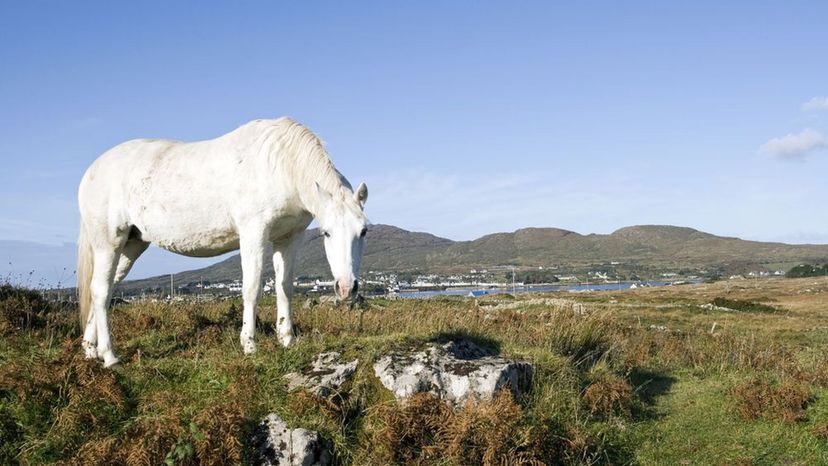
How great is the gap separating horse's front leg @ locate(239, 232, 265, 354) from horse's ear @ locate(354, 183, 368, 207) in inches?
53.7

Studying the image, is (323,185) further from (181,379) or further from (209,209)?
(181,379)

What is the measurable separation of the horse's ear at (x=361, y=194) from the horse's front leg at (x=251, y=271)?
136 cm

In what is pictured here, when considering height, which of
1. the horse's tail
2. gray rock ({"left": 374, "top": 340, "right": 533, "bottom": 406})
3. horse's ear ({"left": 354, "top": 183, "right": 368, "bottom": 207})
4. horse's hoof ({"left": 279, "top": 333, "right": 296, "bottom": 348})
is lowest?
gray rock ({"left": 374, "top": 340, "right": 533, "bottom": 406})

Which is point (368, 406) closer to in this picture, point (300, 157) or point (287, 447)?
point (287, 447)

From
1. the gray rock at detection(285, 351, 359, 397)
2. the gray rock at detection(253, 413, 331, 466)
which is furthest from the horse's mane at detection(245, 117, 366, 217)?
the gray rock at detection(253, 413, 331, 466)

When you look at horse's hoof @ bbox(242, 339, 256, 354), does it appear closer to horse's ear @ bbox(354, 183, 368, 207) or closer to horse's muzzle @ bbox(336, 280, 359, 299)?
horse's muzzle @ bbox(336, 280, 359, 299)

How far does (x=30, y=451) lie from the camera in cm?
623

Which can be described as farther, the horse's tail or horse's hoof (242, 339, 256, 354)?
the horse's tail

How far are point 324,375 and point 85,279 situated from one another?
447 centimetres

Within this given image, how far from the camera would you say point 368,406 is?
7180 mm

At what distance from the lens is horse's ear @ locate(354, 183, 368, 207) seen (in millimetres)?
7418

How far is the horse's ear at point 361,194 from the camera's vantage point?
7.42 metres

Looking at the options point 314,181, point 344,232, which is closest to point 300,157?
point 314,181

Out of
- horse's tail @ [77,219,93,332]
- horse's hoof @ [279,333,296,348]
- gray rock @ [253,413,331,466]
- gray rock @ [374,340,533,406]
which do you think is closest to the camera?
gray rock @ [253,413,331,466]
